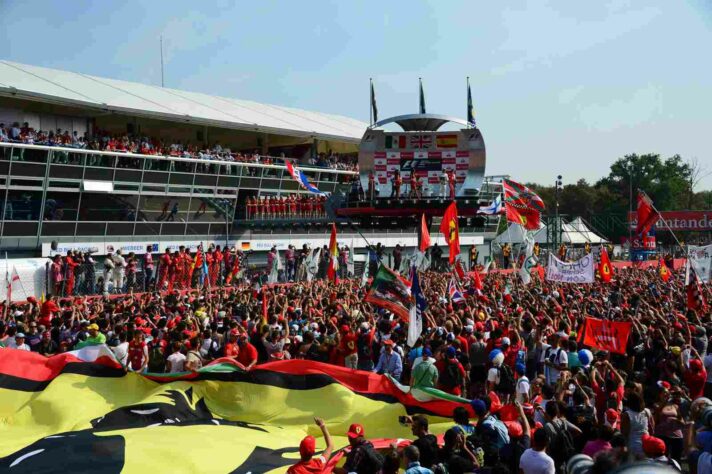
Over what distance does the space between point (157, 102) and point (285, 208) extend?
854 cm

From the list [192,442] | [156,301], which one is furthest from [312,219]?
[192,442]

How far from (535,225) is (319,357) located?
67.7ft

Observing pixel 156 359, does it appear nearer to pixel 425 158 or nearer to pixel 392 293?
pixel 392 293

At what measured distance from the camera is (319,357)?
1331cm

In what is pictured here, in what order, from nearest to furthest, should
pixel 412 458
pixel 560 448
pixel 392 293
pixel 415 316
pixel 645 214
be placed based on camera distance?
pixel 412 458 < pixel 560 448 < pixel 415 316 < pixel 392 293 < pixel 645 214

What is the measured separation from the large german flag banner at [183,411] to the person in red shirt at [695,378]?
332cm

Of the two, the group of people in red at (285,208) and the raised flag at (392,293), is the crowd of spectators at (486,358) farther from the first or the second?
the group of people in red at (285,208)

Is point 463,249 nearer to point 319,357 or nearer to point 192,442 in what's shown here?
point 319,357

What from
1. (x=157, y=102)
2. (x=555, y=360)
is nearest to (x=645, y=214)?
(x=555, y=360)

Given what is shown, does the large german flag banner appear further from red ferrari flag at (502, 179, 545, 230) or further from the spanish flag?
the spanish flag

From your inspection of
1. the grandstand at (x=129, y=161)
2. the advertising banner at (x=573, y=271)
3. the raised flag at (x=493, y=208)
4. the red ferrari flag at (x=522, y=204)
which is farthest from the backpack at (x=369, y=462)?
the grandstand at (x=129, y=161)

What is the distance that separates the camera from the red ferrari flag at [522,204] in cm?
3209

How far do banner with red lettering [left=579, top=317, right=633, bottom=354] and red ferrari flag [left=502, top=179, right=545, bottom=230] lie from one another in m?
18.2

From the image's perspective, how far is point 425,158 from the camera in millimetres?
37156
